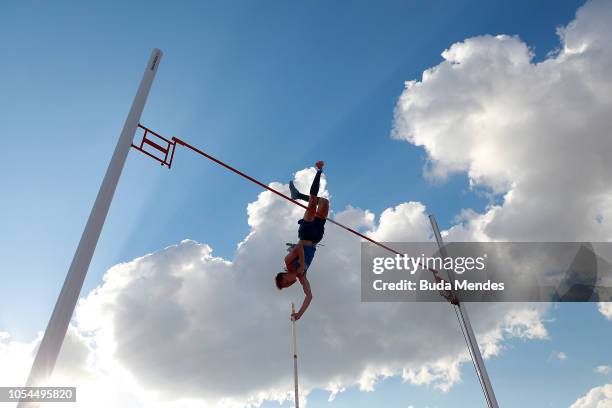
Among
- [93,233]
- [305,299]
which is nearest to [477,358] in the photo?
[305,299]

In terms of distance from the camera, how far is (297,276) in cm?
908

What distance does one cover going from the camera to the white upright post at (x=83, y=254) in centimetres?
478

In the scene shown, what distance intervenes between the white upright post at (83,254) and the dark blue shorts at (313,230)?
12.6 ft

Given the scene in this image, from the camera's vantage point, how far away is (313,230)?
29.0 ft

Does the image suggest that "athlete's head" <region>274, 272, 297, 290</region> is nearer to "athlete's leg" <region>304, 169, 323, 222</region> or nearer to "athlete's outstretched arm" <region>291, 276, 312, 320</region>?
"athlete's outstretched arm" <region>291, 276, 312, 320</region>

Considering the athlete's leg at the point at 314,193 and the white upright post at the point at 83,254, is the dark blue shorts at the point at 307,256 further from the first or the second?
the white upright post at the point at 83,254

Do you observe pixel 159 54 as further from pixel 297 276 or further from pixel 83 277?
pixel 297 276

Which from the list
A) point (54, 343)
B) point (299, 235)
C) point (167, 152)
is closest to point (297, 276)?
point (299, 235)

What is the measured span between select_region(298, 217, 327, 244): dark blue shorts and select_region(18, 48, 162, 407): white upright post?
151 inches

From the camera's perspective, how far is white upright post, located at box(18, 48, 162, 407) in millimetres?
4777

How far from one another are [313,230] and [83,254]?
4.55 meters

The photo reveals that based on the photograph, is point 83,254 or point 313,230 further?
point 313,230

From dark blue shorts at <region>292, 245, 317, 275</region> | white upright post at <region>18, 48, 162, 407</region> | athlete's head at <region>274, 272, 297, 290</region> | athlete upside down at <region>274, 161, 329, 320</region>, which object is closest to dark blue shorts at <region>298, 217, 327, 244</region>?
athlete upside down at <region>274, 161, 329, 320</region>

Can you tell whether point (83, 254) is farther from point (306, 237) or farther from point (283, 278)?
point (306, 237)
